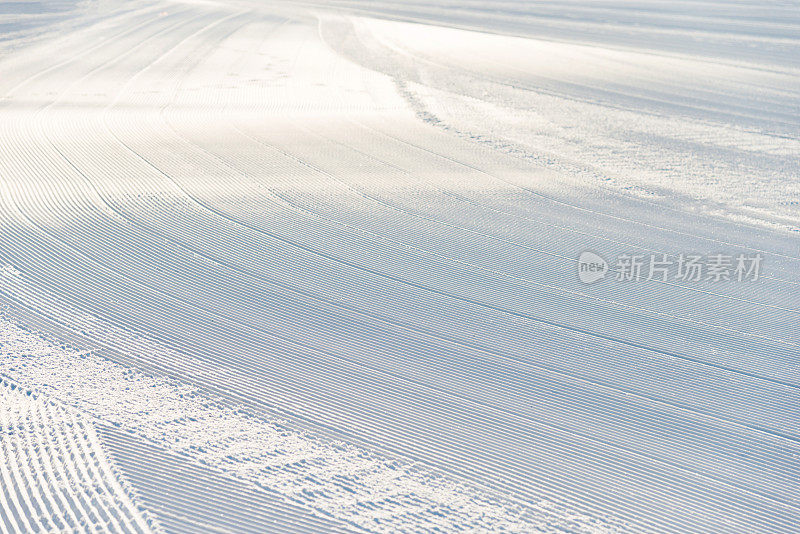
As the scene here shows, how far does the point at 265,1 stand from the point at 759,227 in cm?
2013

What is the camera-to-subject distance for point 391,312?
276 inches

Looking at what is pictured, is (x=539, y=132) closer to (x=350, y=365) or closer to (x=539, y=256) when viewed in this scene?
(x=539, y=256)

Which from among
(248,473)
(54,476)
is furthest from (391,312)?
(54,476)

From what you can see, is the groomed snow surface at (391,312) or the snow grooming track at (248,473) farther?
the groomed snow surface at (391,312)

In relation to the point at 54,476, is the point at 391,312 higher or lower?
higher

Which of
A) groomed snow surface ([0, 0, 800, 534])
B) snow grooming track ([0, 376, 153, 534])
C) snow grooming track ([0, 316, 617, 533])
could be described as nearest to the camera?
snow grooming track ([0, 376, 153, 534])

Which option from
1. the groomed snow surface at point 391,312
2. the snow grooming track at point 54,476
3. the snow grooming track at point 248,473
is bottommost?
the snow grooming track at point 54,476

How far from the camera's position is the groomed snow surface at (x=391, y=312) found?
4.94 m

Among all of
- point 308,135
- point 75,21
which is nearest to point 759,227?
point 308,135

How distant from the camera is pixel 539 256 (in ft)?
26.6

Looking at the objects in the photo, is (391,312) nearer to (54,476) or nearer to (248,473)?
(248,473)

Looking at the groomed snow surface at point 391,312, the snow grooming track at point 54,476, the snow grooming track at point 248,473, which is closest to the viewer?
the snow grooming track at point 54,476

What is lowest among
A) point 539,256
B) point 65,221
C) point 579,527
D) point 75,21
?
point 579,527

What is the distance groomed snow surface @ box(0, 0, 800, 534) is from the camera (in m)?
4.94
